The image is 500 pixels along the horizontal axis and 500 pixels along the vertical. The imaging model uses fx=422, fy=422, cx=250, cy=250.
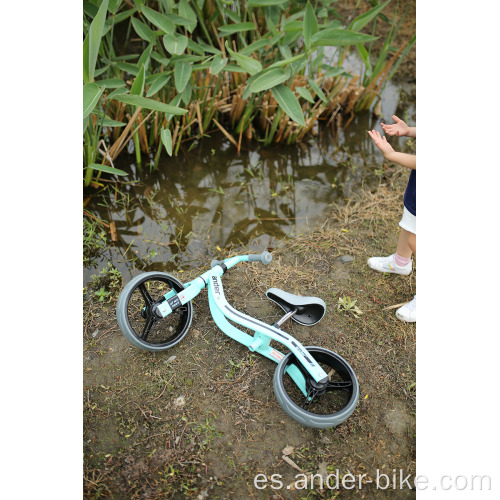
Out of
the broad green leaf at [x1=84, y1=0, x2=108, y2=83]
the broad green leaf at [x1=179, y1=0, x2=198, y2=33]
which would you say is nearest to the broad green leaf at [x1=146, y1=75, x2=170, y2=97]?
the broad green leaf at [x1=179, y1=0, x2=198, y2=33]

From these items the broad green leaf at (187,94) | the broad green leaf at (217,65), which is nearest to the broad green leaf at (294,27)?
the broad green leaf at (217,65)

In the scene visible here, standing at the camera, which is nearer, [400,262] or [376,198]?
[400,262]

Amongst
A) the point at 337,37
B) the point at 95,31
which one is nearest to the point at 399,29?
the point at 337,37

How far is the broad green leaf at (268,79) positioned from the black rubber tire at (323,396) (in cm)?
137

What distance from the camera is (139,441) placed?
1.56 meters

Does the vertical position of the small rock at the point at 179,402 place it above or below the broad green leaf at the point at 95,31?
below

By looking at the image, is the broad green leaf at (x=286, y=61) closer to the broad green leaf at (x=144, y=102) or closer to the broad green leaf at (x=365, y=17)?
the broad green leaf at (x=365, y=17)

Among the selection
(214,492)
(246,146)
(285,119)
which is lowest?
(214,492)

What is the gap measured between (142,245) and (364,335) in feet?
4.09

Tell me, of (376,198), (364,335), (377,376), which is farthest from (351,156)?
(377,376)

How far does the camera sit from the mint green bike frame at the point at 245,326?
159cm

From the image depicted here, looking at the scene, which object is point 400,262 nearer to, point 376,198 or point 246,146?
point 376,198

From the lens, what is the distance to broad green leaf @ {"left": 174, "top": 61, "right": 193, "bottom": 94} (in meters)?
2.17

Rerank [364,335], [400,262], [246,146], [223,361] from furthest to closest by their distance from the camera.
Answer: [246,146] < [400,262] < [364,335] < [223,361]
